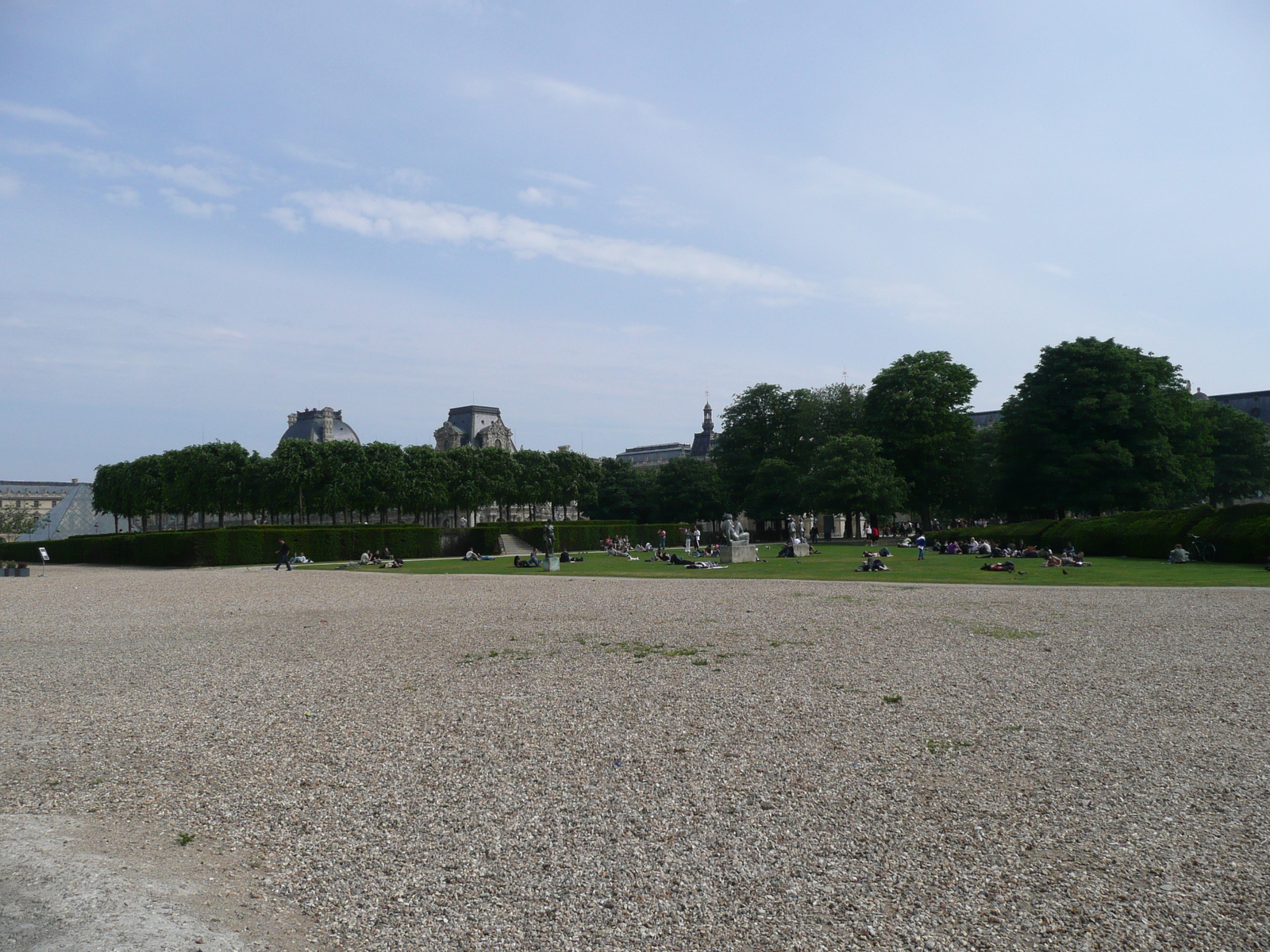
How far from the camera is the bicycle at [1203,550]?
3394 centimetres

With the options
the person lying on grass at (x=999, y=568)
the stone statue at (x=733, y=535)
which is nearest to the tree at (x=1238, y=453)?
the stone statue at (x=733, y=535)

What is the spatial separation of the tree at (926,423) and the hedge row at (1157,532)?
1590 centimetres

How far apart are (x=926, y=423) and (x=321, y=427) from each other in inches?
3512

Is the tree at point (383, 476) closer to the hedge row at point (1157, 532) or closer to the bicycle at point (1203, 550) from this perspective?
the hedge row at point (1157, 532)

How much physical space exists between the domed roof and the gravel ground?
376 ft

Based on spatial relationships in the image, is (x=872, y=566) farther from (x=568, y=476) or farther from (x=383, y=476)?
(x=568, y=476)

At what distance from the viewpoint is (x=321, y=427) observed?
12469 cm

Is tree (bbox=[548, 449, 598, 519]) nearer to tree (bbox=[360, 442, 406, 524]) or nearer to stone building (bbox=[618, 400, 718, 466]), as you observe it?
tree (bbox=[360, 442, 406, 524])

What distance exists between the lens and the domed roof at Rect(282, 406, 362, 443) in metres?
124

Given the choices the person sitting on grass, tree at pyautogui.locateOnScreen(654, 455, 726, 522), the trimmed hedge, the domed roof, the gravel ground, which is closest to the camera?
the gravel ground

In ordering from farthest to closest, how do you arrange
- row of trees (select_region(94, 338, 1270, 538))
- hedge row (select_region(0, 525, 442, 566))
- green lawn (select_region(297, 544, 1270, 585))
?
1. row of trees (select_region(94, 338, 1270, 538))
2. hedge row (select_region(0, 525, 442, 566))
3. green lawn (select_region(297, 544, 1270, 585))

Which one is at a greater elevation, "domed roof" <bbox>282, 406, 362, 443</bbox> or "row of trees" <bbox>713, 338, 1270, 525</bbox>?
"domed roof" <bbox>282, 406, 362, 443</bbox>

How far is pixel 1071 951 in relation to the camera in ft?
14.5

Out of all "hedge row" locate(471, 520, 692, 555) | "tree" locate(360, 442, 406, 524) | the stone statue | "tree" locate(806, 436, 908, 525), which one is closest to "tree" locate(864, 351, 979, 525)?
"tree" locate(806, 436, 908, 525)
